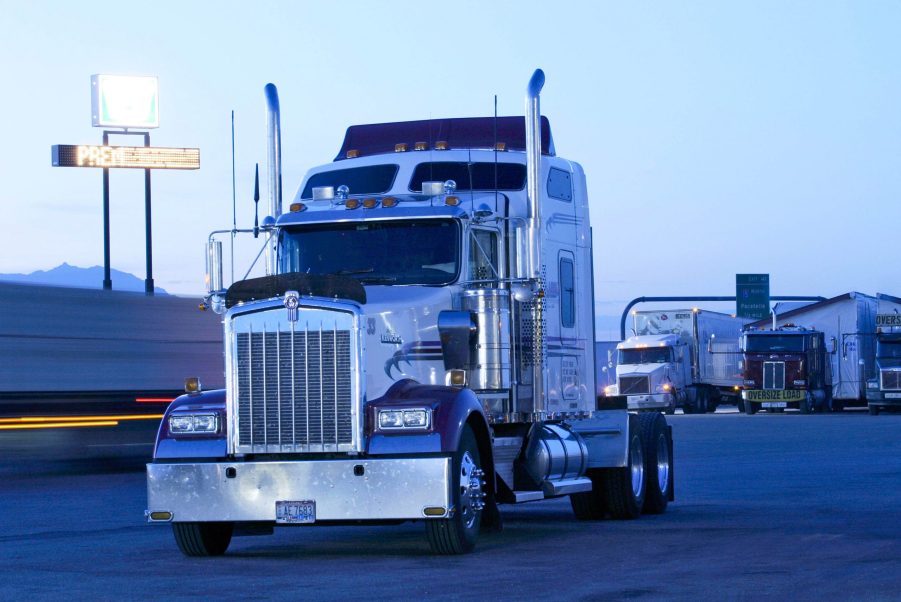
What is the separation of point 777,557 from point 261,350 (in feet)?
13.9

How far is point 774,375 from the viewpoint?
195 ft

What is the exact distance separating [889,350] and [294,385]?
157 feet

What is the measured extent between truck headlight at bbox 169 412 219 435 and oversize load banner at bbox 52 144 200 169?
36.1 metres

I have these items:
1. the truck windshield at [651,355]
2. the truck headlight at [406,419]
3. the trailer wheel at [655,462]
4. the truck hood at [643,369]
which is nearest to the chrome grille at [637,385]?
the truck hood at [643,369]

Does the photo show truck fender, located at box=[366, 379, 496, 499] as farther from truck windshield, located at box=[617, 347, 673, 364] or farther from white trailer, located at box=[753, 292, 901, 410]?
truck windshield, located at box=[617, 347, 673, 364]

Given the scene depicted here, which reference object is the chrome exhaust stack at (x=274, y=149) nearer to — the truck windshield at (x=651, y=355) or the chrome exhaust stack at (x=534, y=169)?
the chrome exhaust stack at (x=534, y=169)

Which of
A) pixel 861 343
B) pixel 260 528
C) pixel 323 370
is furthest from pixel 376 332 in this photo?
pixel 861 343

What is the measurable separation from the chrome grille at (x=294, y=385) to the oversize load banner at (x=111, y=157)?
1430 inches

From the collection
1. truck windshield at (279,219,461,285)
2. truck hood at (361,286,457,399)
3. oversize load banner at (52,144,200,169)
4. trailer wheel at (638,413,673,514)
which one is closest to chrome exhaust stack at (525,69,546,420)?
truck windshield at (279,219,461,285)

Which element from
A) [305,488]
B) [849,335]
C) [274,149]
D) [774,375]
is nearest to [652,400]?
[774,375]

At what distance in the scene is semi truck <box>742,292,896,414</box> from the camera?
59281 mm

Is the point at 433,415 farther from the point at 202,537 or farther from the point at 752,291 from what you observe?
the point at 752,291

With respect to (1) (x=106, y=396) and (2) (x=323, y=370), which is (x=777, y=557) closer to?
(2) (x=323, y=370)

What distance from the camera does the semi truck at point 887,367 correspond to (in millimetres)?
56844
